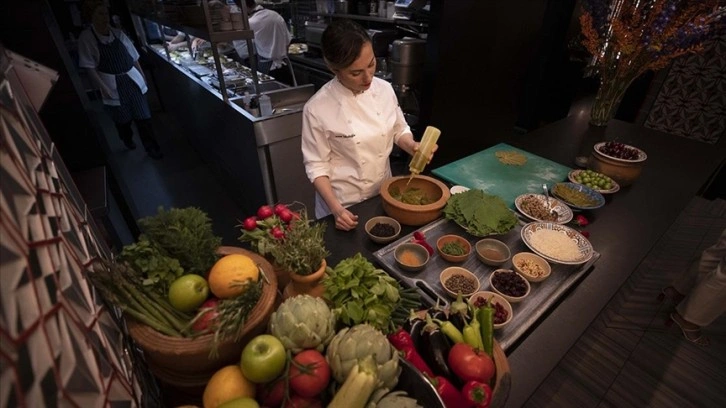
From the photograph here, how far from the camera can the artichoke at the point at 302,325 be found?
2.32 ft

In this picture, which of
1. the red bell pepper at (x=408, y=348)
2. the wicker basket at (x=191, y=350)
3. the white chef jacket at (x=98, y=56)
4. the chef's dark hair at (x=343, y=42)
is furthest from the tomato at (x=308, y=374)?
the white chef jacket at (x=98, y=56)

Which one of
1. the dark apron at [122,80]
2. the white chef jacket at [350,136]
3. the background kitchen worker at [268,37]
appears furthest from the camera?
the background kitchen worker at [268,37]

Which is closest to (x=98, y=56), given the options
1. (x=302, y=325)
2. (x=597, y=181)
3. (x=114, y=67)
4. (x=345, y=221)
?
(x=114, y=67)

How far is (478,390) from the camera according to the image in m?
0.76

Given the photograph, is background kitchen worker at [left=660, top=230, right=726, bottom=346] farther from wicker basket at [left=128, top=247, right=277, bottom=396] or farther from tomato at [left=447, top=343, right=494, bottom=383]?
wicker basket at [left=128, top=247, right=277, bottom=396]

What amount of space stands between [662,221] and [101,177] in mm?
3486

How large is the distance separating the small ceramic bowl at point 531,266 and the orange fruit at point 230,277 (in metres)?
1.00

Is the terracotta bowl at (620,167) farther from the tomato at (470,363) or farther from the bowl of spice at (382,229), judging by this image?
the tomato at (470,363)

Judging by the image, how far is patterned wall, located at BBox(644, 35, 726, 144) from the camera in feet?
11.4

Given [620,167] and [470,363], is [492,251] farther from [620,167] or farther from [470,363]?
[620,167]

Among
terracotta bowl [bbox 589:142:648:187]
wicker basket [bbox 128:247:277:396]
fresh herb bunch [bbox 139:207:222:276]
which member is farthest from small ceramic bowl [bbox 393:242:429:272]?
terracotta bowl [bbox 589:142:648:187]

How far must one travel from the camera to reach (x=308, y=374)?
0.67m

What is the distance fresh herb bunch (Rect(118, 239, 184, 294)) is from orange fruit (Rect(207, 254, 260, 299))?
0.10m

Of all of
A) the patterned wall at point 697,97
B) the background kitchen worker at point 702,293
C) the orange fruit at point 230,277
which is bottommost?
the background kitchen worker at point 702,293
